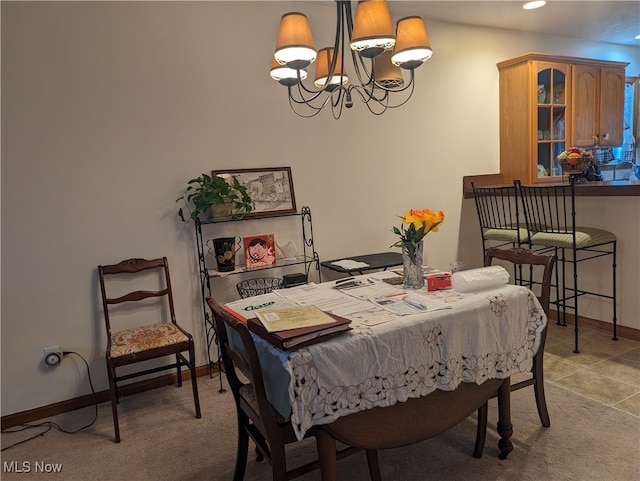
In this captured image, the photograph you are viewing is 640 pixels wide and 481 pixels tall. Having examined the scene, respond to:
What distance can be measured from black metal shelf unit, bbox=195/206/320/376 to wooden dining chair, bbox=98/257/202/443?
24 centimetres

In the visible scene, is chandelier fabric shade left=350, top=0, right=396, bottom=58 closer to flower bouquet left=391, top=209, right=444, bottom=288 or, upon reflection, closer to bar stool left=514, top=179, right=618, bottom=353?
flower bouquet left=391, top=209, right=444, bottom=288

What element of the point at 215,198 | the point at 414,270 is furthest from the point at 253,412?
the point at 215,198

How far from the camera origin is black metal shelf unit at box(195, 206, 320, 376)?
9.91ft

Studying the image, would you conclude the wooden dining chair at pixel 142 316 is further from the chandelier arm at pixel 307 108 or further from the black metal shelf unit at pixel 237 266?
the chandelier arm at pixel 307 108

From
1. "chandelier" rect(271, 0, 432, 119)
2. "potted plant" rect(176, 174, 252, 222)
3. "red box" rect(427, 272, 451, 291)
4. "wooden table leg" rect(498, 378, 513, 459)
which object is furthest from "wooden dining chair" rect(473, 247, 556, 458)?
"potted plant" rect(176, 174, 252, 222)

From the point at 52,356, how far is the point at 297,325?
1939 millimetres

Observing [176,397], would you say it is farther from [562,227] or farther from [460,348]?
[562,227]

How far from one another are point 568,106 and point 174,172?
12.1 ft

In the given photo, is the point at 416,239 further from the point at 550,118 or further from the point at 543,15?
the point at 543,15

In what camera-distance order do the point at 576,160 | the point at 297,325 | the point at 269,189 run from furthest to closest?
the point at 576,160 < the point at 269,189 < the point at 297,325

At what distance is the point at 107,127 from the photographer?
2.79 meters

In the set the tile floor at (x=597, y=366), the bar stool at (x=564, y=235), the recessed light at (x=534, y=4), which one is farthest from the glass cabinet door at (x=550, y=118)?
the tile floor at (x=597, y=366)

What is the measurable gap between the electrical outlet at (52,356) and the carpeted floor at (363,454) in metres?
0.33

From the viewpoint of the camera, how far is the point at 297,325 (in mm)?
1561
